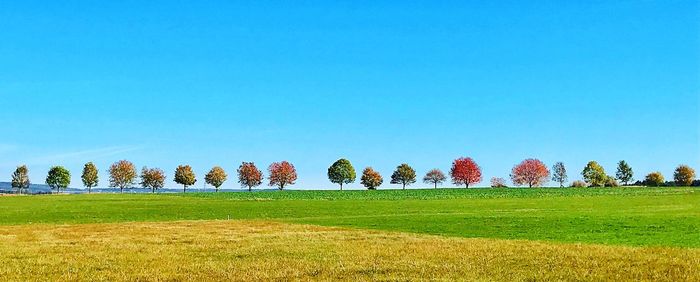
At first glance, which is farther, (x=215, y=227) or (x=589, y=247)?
(x=215, y=227)

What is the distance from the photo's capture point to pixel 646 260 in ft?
74.0

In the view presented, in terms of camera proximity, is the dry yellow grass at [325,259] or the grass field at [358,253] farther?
the grass field at [358,253]

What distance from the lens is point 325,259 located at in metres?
24.0

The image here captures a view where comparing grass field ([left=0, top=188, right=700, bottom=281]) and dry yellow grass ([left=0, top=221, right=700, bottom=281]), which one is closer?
dry yellow grass ([left=0, top=221, right=700, bottom=281])

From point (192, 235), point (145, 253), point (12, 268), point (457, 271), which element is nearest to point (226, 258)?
point (145, 253)

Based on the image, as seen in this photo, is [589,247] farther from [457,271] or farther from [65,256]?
[65,256]

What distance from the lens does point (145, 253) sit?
2622cm

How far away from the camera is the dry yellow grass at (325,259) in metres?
20.2

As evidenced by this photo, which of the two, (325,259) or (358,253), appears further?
(358,253)

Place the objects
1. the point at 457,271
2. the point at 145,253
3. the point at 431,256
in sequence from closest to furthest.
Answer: the point at 457,271
the point at 431,256
the point at 145,253

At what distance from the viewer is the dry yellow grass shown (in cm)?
2022

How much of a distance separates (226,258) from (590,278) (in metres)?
12.6

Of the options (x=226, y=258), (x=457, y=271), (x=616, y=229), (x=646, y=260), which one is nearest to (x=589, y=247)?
(x=646, y=260)

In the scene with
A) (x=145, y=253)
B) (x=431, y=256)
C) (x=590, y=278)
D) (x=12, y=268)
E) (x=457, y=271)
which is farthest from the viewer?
(x=145, y=253)
